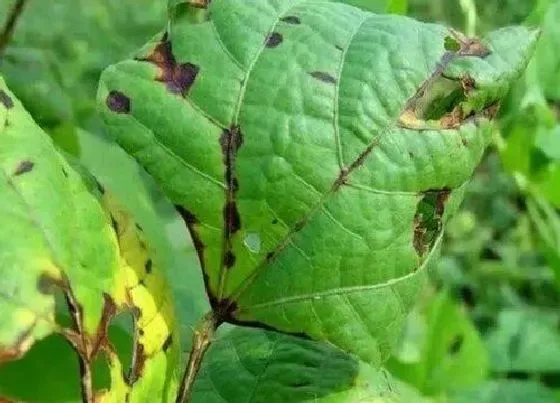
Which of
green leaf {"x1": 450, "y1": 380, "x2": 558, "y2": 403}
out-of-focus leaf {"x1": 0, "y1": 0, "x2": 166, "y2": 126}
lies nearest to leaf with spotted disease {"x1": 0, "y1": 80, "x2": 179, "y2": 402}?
out-of-focus leaf {"x1": 0, "y1": 0, "x2": 166, "y2": 126}

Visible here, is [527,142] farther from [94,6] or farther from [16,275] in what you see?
[94,6]

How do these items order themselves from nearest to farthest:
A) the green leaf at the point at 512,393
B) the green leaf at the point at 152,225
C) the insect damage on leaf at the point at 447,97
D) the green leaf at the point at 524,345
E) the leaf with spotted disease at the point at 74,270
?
the leaf with spotted disease at the point at 74,270 → the insect damage on leaf at the point at 447,97 → the green leaf at the point at 152,225 → the green leaf at the point at 512,393 → the green leaf at the point at 524,345

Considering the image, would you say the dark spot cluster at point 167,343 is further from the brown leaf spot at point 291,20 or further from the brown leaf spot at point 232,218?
the brown leaf spot at point 291,20

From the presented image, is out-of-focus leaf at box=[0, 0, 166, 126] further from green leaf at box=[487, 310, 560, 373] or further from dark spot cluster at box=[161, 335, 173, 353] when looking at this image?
green leaf at box=[487, 310, 560, 373]

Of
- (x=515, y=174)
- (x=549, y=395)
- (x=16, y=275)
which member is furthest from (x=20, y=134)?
(x=549, y=395)

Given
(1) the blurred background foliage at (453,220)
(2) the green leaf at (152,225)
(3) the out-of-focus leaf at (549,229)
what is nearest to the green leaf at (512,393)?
(1) the blurred background foliage at (453,220)

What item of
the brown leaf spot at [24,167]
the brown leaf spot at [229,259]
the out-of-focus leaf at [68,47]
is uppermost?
the brown leaf spot at [24,167]

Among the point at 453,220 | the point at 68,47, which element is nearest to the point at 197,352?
the point at 453,220
